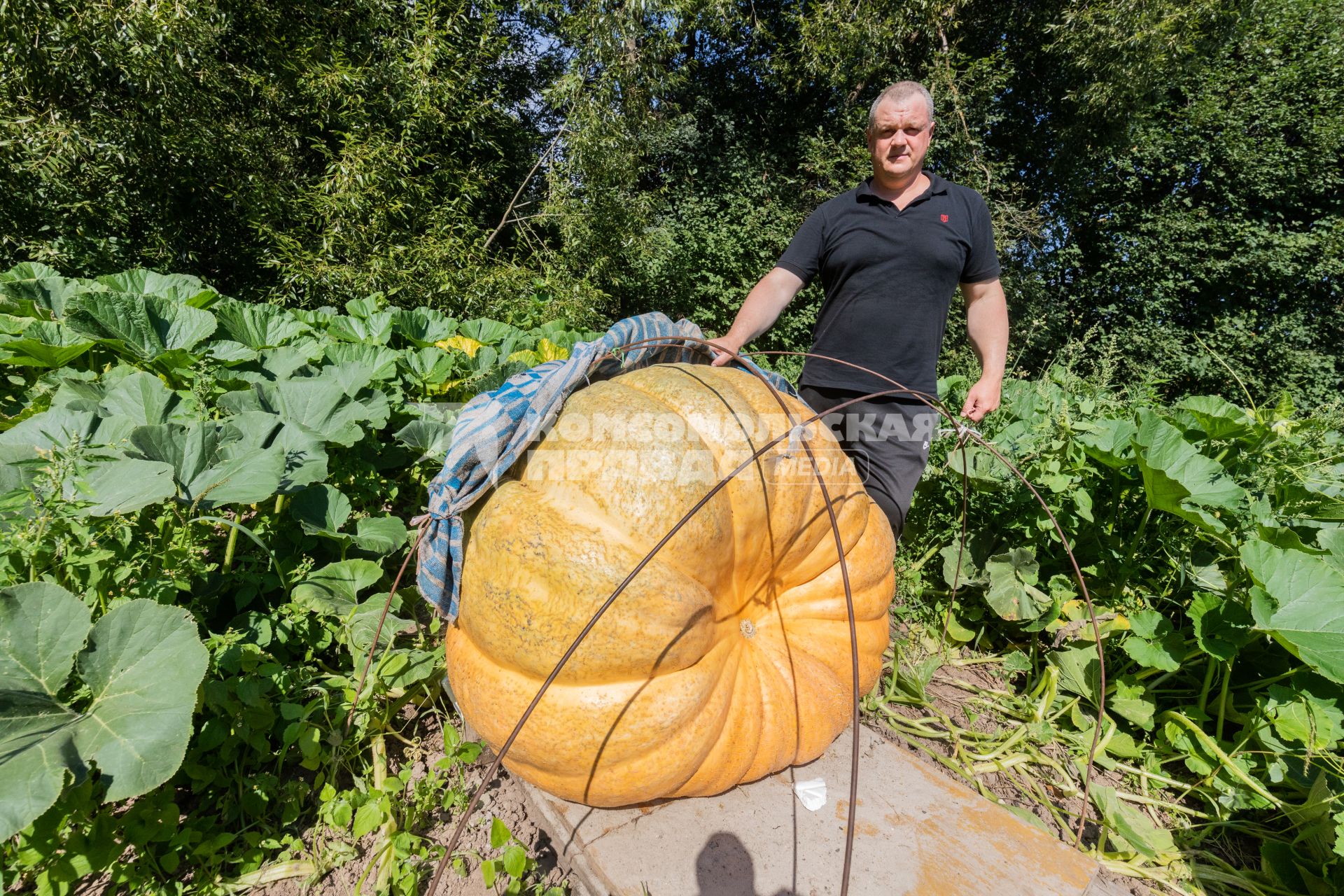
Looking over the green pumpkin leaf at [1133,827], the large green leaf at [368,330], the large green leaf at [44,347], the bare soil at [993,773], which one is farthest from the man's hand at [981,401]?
the large green leaf at [44,347]

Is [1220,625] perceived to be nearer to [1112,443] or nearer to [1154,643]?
[1154,643]

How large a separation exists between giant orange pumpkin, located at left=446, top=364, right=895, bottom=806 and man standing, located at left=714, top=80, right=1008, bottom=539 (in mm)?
782

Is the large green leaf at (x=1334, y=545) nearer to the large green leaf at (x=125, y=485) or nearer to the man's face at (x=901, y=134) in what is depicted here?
the man's face at (x=901, y=134)

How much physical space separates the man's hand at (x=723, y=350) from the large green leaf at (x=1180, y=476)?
55.7 inches

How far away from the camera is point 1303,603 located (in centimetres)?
168

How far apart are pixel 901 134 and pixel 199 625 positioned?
2.66 metres

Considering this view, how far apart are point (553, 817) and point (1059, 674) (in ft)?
6.20

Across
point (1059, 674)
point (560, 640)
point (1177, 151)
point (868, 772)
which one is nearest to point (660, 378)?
point (560, 640)

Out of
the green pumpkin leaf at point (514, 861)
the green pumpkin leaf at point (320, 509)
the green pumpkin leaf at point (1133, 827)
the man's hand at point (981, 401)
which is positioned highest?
the man's hand at point (981, 401)

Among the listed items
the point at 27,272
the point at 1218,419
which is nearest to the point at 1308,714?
the point at 1218,419

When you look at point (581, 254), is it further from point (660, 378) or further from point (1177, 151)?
point (1177, 151)

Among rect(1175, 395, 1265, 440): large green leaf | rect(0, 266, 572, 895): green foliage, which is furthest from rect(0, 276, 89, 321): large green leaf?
rect(1175, 395, 1265, 440): large green leaf

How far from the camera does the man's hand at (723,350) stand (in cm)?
179

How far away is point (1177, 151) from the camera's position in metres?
11.3
